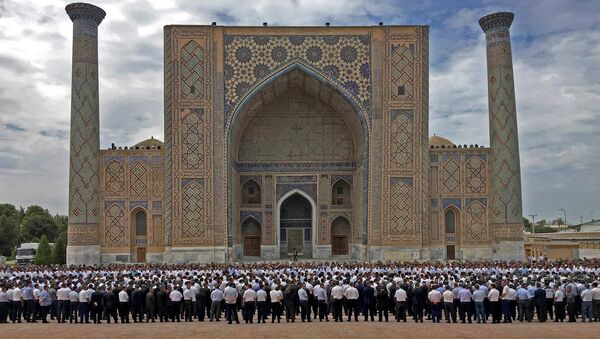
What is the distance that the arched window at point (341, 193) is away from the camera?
101 ft

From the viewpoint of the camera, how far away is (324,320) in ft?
45.0

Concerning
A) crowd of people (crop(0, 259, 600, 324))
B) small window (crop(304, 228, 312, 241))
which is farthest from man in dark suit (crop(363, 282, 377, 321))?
small window (crop(304, 228, 312, 241))

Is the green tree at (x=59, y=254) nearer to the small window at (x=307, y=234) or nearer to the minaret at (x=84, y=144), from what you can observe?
the minaret at (x=84, y=144)

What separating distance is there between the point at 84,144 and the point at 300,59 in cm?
940

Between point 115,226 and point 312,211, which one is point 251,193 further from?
point 115,226

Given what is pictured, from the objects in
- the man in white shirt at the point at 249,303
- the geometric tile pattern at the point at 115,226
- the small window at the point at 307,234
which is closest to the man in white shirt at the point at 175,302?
the man in white shirt at the point at 249,303

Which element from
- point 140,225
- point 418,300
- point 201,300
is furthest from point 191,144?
point 418,300

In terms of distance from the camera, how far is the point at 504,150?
2762cm

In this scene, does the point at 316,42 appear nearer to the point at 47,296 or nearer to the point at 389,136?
the point at 389,136

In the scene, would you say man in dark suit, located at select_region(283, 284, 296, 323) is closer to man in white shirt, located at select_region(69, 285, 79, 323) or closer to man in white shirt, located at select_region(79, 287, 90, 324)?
man in white shirt, located at select_region(79, 287, 90, 324)

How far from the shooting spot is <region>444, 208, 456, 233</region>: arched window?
93.3 ft

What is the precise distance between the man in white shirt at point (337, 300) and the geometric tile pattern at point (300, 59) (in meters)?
15.5

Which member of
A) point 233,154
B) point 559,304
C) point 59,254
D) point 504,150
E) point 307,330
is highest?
point 233,154

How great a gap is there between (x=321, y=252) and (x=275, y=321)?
54.7 ft
